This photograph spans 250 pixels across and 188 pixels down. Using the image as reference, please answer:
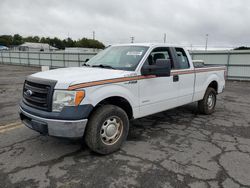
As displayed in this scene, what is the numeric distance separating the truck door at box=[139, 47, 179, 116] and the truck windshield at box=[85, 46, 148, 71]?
0.23 m

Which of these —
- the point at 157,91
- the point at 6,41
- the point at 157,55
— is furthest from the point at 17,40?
the point at 157,91

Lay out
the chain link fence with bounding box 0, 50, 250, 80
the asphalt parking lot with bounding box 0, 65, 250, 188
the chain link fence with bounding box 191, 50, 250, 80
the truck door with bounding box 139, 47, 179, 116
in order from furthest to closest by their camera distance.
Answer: the chain link fence with bounding box 0, 50, 250, 80, the chain link fence with bounding box 191, 50, 250, 80, the truck door with bounding box 139, 47, 179, 116, the asphalt parking lot with bounding box 0, 65, 250, 188

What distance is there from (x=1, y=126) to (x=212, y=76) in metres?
5.63

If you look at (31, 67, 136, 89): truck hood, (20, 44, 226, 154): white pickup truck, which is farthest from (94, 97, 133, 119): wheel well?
(31, 67, 136, 89): truck hood

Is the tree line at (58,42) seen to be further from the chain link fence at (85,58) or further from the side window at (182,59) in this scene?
the side window at (182,59)

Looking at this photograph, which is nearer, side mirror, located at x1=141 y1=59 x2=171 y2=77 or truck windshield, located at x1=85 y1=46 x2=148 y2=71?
side mirror, located at x1=141 y1=59 x2=171 y2=77

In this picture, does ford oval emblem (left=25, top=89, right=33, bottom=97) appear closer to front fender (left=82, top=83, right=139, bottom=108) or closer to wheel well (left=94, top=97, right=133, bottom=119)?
front fender (left=82, top=83, right=139, bottom=108)

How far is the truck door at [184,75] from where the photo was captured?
5219mm

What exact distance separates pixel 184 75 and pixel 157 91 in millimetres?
1096

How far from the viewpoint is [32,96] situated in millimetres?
3658

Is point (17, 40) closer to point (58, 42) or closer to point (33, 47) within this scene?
point (58, 42)

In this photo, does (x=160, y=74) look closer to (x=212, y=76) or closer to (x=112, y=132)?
(x=112, y=132)

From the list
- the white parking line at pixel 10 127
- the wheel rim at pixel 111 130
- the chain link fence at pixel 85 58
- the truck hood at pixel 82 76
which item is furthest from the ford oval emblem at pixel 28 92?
the chain link fence at pixel 85 58

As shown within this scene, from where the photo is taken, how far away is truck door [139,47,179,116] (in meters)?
4.32
